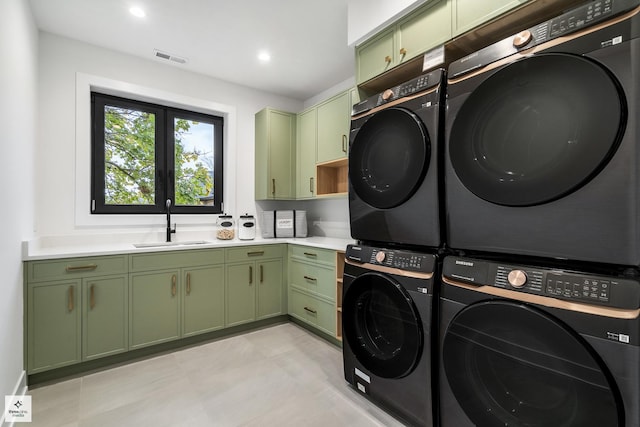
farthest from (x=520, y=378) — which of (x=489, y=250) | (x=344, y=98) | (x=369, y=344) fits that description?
(x=344, y=98)

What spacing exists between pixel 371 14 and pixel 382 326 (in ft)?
6.58

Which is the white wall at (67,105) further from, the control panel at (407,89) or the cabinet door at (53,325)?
the control panel at (407,89)

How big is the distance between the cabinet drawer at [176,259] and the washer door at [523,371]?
6.87ft

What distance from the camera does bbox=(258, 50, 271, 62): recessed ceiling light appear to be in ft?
9.40

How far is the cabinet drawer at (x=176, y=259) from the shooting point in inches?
95.5

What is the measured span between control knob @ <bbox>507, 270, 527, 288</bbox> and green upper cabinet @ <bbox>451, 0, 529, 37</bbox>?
3.96ft

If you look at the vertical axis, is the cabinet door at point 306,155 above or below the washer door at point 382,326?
above

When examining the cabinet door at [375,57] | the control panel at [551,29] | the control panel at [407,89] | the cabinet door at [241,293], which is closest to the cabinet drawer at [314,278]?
the cabinet door at [241,293]

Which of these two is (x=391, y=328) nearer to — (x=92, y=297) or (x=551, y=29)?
(x=551, y=29)

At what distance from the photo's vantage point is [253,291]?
302 centimetres

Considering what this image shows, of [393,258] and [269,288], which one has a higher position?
[393,258]

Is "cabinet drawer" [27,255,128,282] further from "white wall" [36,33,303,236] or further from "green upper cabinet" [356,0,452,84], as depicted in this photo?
"green upper cabinet" [356,0,452,84]

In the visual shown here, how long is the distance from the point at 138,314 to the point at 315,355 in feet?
4.78

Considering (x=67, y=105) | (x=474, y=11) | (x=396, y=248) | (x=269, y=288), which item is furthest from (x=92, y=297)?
(x=474, y=11)
